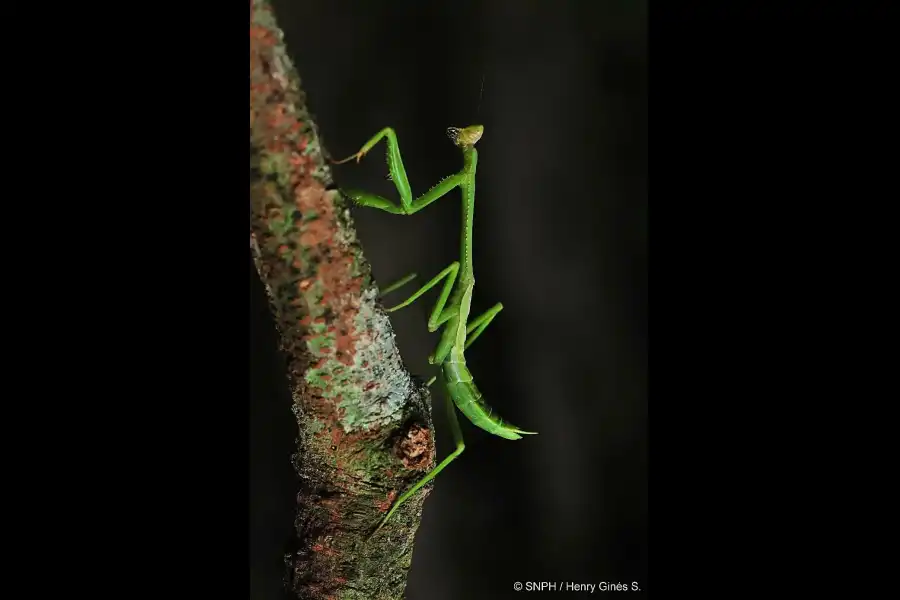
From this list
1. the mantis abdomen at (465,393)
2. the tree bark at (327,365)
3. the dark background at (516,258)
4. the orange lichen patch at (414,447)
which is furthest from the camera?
the mantis abdomen at (465,393)

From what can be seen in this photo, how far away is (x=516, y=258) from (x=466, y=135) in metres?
0.28

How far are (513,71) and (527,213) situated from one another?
0.89 feet

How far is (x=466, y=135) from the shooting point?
3.71 feet

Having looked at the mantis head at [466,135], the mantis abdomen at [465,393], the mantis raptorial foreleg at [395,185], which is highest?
the mantis head at [466,135]

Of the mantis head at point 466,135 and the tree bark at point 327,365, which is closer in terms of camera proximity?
the tree bark at point 327,365

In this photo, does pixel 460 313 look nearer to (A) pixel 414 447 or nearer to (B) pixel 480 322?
(B) pixel 480 322

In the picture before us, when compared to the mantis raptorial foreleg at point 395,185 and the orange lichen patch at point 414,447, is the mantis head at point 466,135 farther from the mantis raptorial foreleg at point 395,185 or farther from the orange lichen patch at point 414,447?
the orange lichen patch at point 414,447

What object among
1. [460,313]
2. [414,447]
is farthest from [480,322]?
[414,447]

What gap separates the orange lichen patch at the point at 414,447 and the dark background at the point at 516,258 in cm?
24

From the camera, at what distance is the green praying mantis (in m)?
1.13

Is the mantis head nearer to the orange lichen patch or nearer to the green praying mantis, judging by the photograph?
the green praying mantis

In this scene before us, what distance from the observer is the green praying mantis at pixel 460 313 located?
1.13 metres

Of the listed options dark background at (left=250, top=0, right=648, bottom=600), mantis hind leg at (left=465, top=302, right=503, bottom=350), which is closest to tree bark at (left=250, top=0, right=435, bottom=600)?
dark background at (left=250, top=0, right=648, bottom=600)

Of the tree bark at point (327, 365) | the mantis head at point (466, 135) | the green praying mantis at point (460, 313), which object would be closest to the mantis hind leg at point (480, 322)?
the green praying mantis at point (460, 313)
